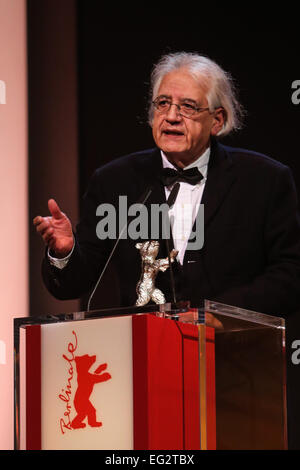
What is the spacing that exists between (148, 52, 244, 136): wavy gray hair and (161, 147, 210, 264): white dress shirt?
187 mm

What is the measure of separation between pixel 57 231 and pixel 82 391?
68cm

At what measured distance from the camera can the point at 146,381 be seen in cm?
178

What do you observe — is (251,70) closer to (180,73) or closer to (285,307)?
(180,73)

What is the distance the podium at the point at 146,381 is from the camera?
70.4 inches

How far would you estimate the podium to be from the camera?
1789mm

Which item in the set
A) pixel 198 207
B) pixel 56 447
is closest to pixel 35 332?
pixel 56 447

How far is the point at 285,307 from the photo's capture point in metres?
2.68

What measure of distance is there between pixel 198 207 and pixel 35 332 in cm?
128

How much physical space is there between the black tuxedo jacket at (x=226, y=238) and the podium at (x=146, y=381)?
0.71 metres
